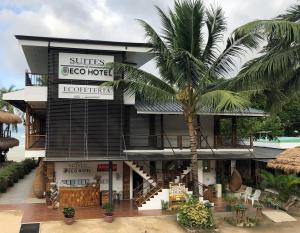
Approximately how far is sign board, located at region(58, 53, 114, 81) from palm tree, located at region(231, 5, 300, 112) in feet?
22.8

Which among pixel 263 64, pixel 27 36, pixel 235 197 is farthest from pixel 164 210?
pixel 27 36

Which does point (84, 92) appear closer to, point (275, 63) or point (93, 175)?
point (93, 175)

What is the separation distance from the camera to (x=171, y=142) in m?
23.8

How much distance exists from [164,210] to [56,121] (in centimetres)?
694

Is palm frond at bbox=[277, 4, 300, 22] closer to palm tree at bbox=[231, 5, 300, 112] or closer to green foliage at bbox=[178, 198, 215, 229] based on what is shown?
palm tree at bbox=[231, 5, 300, 112]

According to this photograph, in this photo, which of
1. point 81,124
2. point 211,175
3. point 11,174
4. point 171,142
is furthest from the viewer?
point 11,174

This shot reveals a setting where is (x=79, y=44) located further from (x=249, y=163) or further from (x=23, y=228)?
(x=249, y=163)

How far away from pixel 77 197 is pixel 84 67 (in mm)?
6599

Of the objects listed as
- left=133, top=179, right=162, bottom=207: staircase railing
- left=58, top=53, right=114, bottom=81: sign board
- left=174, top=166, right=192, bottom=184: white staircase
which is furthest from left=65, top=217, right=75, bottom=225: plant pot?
left=58, top=53, right=114, bottom=81: sign board

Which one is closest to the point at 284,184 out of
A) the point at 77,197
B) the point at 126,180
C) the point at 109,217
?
the point at 126,180

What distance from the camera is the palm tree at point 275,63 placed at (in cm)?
1638

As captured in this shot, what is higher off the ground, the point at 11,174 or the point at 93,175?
the point at 93,175

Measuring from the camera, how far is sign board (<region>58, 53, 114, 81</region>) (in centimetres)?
2092

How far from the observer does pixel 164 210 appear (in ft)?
65.7
